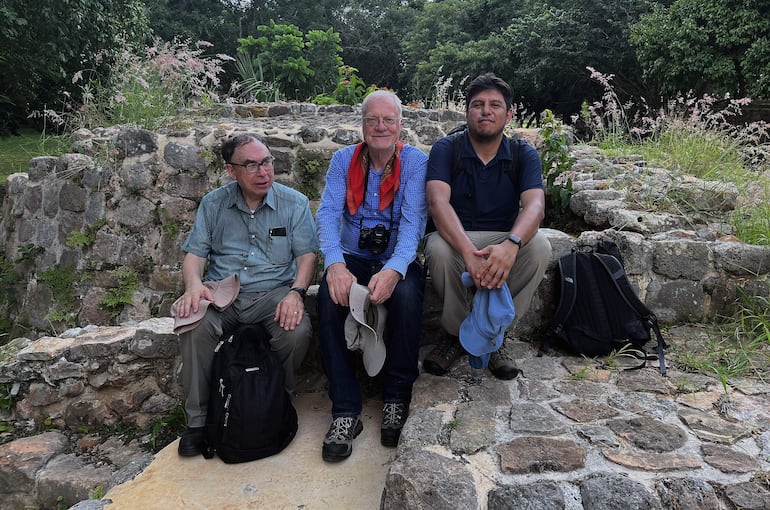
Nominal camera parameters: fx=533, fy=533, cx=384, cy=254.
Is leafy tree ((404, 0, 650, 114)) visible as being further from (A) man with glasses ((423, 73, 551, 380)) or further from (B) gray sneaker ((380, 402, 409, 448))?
(B) gray sneaker ((380, 402, 409, 448))

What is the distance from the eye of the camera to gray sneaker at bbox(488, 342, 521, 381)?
2383 millimetres

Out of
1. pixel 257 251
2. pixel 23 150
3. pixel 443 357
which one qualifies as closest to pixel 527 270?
pixel 443 357

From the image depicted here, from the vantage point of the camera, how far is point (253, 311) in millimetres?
2445

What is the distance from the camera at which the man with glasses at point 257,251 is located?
2.37 m

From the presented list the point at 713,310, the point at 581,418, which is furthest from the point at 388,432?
the point at 713,310

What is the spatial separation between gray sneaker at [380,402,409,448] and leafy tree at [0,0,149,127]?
5.36m

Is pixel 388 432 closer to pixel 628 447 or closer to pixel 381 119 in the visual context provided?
pixel 628 447

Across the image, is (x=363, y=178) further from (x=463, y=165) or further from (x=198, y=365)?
(x=198, y=365)

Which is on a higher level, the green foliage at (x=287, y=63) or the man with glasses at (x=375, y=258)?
the green foliage at (x=287, y=63)

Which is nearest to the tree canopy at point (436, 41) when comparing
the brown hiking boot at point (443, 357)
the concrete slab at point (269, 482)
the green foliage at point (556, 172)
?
the green foliage at point (556, 172)

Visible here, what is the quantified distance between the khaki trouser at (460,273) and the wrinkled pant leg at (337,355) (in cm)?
45

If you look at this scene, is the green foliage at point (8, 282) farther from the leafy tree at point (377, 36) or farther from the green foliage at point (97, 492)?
the leafy tree at point (377, 36)

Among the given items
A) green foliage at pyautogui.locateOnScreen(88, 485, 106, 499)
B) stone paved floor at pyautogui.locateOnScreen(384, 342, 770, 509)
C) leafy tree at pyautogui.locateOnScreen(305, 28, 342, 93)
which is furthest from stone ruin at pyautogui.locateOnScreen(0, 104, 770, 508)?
leafy tree at pyautogui.locateOnScreen(305, 28, 342, 93)

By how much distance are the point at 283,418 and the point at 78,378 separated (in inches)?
47.1
